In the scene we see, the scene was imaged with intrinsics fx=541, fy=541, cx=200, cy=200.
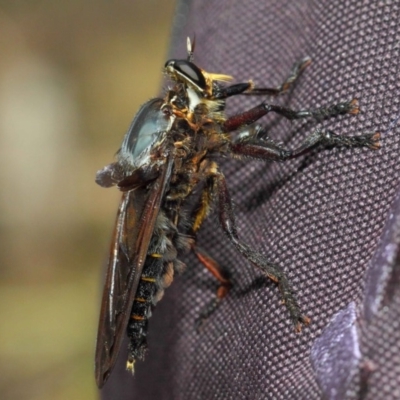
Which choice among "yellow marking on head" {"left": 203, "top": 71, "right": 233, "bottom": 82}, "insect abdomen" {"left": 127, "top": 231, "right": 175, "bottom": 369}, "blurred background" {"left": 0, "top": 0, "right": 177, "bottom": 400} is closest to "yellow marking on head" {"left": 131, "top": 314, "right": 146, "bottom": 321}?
"insect abdomen" {"left": 127, "top": 231, "right": 175, "bottom": 369}

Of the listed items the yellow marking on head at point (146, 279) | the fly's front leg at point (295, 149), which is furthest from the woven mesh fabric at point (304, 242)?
the yellow marking on head at point (146, 279)

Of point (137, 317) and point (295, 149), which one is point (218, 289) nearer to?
point (137, 317)

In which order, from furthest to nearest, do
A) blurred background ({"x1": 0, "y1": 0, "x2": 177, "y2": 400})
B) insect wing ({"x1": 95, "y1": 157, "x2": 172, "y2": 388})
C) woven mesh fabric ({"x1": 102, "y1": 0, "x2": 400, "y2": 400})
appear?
blurred background ({"x1": 0, "y1": 0, "x2": 177, "y2": 400}) → insect wing ({"x1": 95, "y1": 157, "x2": 172, "y2": 388}) → woven mesh fabric ({"x1": 102, "y1": 0, "x2": 400, "y2": 400})

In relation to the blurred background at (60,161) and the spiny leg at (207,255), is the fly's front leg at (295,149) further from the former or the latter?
the blurred background at (60,161)

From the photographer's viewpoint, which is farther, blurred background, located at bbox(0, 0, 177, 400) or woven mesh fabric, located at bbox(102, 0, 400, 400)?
blurred background, located at bbox(0, 0, 177, 400)

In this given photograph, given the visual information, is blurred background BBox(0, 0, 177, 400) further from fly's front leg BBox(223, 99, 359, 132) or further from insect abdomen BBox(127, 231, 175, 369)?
fly's front leg BBox(223, 99, 359, 132)


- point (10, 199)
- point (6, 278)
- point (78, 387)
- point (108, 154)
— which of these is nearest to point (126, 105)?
point (108, 154)

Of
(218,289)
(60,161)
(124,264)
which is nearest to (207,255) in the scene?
(218,289)

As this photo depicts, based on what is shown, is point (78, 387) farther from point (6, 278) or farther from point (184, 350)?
point (184, 350)
